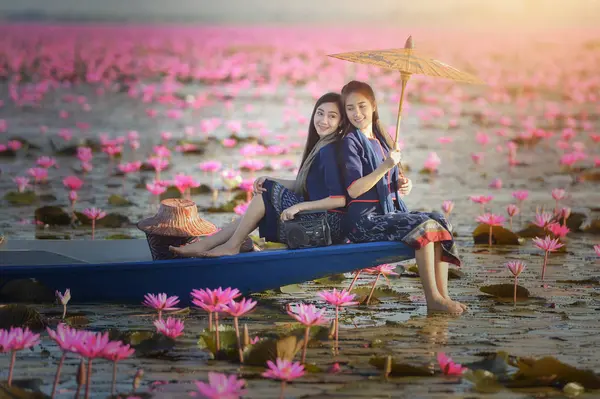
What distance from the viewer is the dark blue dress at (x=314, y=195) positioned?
6465 millimetres

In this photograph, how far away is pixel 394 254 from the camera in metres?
6.27

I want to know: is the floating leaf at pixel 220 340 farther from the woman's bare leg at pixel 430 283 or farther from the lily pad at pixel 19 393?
the woman's bare leg at pixel 430 283

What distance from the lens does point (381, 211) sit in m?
6.49

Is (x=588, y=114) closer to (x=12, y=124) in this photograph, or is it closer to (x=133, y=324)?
(x=12, y=124)

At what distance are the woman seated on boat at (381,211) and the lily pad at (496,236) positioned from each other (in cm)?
188

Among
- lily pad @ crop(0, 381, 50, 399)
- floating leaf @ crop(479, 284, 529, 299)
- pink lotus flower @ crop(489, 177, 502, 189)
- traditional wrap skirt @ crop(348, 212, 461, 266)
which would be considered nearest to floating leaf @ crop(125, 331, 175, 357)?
lily pad @ crop(0, 381, 50, 399)

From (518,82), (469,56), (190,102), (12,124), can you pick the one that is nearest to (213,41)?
(469,56)

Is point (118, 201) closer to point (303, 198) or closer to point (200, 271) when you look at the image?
point (303, 198)

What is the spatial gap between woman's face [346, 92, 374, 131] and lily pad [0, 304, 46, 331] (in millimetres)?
1957

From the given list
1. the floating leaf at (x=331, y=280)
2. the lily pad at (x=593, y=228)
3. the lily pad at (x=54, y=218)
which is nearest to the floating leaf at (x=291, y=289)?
the floating leaf at (x=331, y=280)

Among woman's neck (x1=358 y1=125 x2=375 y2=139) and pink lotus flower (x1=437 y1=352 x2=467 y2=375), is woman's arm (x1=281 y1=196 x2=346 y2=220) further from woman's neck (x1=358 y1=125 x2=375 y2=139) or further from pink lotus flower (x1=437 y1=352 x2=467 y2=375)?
pink lotus flower (x1=437 y1=352 x2=467 y2=375)

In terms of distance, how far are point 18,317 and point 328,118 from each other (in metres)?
1.94

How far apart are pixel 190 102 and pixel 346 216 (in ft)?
49.4

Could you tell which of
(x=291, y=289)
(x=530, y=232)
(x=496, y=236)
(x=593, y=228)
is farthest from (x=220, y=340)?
(x=593, y=228)
